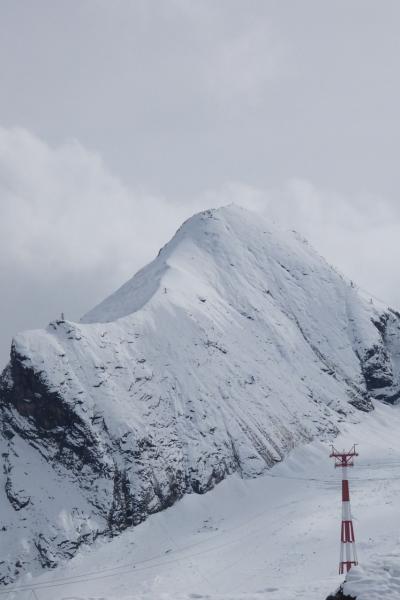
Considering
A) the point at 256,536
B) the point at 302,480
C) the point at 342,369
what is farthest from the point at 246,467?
the point at 342,369

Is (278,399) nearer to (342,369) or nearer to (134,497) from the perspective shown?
(342,369)

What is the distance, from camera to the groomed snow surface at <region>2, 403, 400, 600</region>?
46.9 meters

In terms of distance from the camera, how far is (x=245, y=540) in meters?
53.2

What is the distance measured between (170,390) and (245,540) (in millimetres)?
17954

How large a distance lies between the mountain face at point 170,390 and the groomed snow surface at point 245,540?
1.84 m

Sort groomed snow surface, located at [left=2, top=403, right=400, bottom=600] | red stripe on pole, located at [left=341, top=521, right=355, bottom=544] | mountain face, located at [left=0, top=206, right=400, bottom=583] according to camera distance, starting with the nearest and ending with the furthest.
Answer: red stripe on pole, located at [left=341, top=521, right=355, bottom=544], groomed snow surface, located at [left=2, top=403, right=400, bottom=600], mountain face, located at [left=0, top=206, right=400, bottom=583]

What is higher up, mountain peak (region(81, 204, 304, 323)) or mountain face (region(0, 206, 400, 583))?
mountain peak (region(81, 204, 304, 323))

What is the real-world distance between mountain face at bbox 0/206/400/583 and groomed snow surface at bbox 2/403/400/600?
1839mm

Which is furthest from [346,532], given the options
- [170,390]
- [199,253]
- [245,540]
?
[199,253]

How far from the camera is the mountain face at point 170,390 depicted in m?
56.9

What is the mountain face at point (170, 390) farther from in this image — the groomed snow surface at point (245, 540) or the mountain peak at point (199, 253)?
the groomed snow surface at point (245, 540)

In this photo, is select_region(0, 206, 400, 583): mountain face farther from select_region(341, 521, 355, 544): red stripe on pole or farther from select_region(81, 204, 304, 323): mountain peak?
select_region(341, 521, 355, 544): red stripe on pole

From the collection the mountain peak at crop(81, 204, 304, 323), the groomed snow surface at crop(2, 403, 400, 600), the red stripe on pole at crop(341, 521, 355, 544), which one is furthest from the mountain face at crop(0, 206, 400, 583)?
the red stripe on pole at crop(341, 521, 355, 544)

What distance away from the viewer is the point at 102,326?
2751 inches
